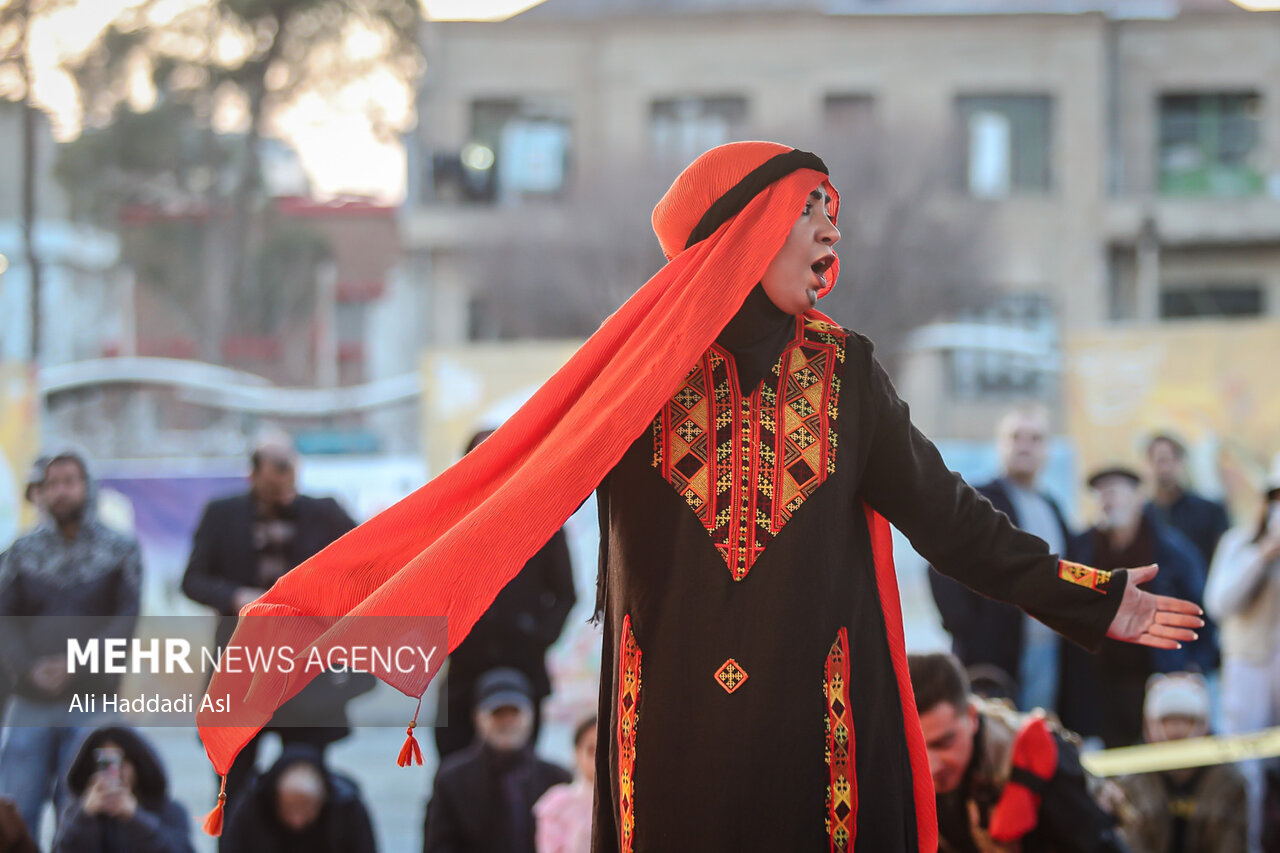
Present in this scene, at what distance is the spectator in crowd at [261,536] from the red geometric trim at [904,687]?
2984 millimetres

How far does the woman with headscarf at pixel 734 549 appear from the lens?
214cm

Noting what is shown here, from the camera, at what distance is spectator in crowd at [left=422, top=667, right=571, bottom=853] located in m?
4.63

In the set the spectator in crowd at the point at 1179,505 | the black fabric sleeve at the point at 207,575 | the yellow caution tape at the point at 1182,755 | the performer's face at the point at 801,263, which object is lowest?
the yellow caution tape at the point at 1182,755

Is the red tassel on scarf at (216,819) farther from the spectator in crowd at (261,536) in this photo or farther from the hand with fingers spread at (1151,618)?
the spectator in crowd at (261,536)

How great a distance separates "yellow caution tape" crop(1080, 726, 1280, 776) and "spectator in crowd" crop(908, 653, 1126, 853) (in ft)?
3.98

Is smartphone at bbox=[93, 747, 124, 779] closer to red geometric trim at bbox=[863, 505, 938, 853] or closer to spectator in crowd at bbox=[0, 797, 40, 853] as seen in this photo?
spectator in crowd at bbox=[0, 797, 40, 853]

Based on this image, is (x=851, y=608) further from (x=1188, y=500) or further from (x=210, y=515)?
(x=1188, y=500)

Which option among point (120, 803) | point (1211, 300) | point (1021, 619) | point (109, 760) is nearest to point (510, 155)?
point (1211, 300)

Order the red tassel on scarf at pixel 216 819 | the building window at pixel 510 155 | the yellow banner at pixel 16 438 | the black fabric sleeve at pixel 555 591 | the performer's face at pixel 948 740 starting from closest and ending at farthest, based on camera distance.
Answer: the red tassel on scarf at pixel 216 819
the performer's face at pixel 948 740
the black fabric sleeve at pixel 555 591
the yellow banner at pixel 16 438
the building window at pixel 510 155

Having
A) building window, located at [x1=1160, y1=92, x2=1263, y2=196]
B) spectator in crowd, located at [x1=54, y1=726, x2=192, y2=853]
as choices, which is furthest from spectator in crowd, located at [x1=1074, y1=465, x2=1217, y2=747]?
building window, located at [x1=1160, y1=92, x2=1263, y2=196]

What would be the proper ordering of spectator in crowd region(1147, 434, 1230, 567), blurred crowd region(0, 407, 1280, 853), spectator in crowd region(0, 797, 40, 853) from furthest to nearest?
1. spectator in crowd region(1147, 434, 1230, 567)
2. blurred crowd region(0, 407, 1280, 853)
3. spectator in crowd region(0, 797, 40, 853)

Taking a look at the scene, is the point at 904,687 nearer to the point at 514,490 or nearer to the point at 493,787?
the point at 514,490

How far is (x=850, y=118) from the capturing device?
61.6ft

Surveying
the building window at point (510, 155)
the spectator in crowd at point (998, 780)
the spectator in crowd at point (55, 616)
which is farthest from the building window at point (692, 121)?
the spectator in crowd at point (998, 780)
